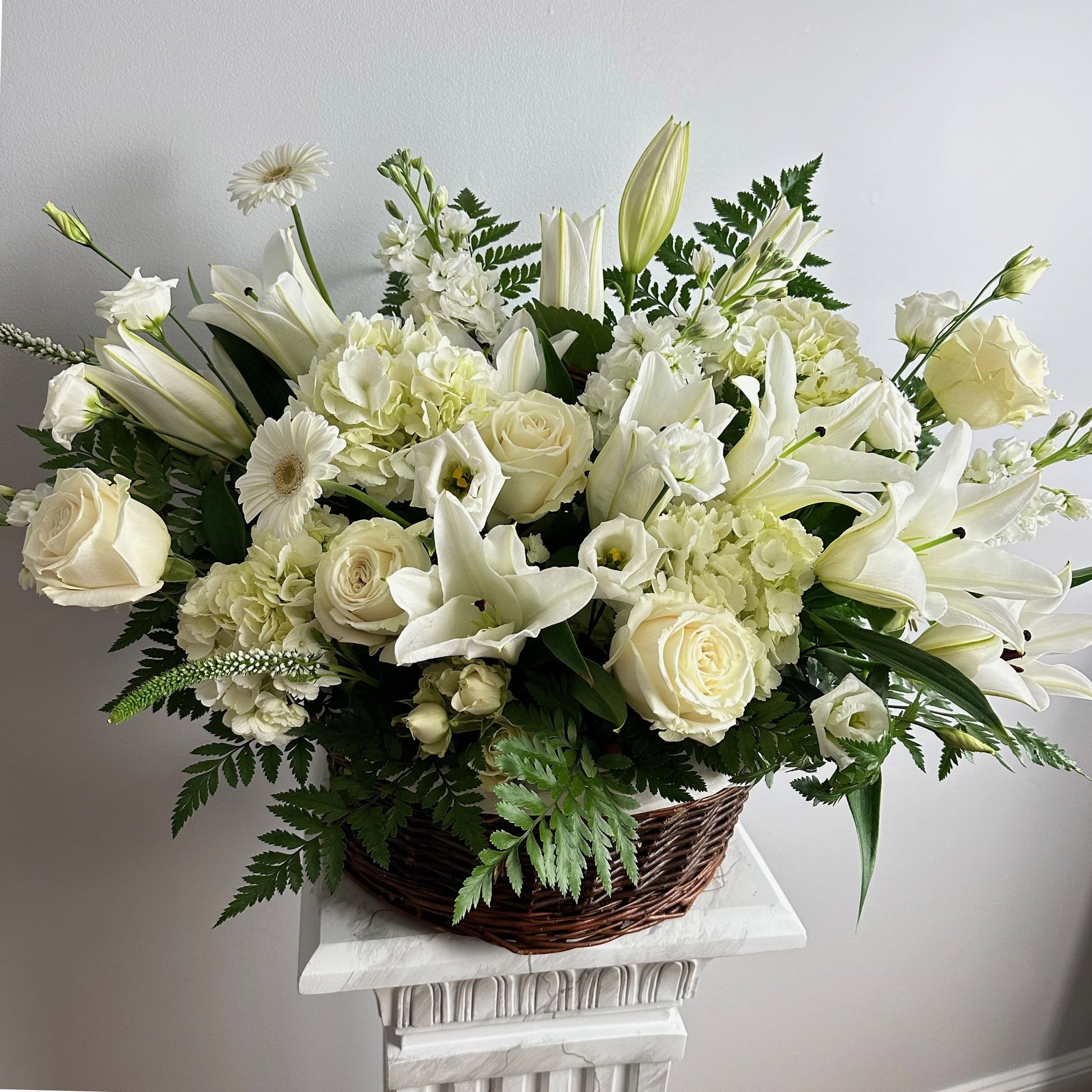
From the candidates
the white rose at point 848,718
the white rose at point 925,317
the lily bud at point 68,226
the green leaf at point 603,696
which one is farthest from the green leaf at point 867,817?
the lily bud at point 68,226

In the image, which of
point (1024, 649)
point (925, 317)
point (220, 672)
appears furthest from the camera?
point (925, 317)

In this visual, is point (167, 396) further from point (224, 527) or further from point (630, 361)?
point (630, 361)

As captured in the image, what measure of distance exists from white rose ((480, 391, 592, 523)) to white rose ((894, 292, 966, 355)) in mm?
295

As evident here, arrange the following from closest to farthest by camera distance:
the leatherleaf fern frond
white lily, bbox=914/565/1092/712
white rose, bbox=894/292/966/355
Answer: the leatherleaf fern frond < white lily, bbox=914/565/1092/712 < white rose, bbox=894/292/966/355

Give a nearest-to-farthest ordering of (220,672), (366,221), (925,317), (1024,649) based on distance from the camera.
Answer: (220,672) < (1024,649) < (925,317) < (366,221)

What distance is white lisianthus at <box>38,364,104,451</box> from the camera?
554 mm

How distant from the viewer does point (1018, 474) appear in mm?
687

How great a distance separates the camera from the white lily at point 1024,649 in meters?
0.57

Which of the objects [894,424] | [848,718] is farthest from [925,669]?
[894,424]

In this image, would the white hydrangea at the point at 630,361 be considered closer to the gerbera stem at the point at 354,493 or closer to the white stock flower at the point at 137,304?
the gerbera stem at the point at 354,493

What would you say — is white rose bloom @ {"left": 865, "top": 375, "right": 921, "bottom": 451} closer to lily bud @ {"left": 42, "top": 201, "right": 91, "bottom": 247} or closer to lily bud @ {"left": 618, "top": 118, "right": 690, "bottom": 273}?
lily bud @ {"left": 618, "top": 118, "right": 690, "bottom": 273}

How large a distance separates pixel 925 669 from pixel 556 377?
305mm

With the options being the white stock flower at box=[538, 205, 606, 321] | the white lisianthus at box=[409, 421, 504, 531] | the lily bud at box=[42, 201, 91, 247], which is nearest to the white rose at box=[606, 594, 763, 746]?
the white lisianthus at box=[409, 421, 504, 531]

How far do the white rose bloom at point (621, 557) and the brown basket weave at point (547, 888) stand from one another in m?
0.17
